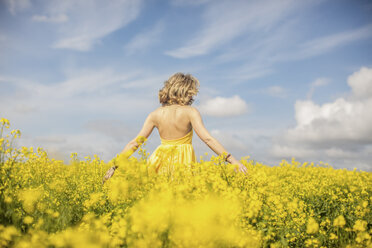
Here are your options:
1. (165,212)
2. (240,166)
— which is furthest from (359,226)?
(165,212)

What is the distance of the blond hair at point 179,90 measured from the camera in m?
4.36

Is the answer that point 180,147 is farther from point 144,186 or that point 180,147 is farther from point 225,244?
point 225,244

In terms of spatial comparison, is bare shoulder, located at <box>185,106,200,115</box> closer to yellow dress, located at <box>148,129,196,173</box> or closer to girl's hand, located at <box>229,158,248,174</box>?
yellow dress, located at <box>148,129,196,173</box>

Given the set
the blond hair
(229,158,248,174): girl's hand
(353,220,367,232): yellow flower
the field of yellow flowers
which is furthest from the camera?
the blond hair

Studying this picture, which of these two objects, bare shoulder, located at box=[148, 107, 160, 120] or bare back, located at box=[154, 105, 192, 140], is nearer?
bare back, located at box=[154, 105, 192, 140]

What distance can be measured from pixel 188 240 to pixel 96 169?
4354mm

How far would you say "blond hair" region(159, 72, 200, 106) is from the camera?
4355 mm

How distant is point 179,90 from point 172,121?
500mm

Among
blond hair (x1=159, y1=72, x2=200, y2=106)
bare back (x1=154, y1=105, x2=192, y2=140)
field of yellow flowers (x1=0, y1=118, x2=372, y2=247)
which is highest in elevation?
blond hair (x1=159, y1=72, x2=200, y2=106)

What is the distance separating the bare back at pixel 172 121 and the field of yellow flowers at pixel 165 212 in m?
0.81

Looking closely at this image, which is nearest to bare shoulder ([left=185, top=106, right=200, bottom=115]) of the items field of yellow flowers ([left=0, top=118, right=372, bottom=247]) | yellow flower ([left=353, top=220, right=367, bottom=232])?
field of yellow flowers ([left=0, top=118, right=372, bottom=247])

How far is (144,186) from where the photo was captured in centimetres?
271

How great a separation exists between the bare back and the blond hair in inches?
5.4

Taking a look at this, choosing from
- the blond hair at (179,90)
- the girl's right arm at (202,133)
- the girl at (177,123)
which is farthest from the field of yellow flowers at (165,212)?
the blond hair at (179,90)
